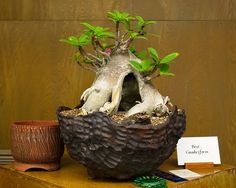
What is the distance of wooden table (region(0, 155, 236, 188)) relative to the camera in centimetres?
110

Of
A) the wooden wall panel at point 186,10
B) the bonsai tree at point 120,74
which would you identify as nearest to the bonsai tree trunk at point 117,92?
the bonsai tree at point 120,74

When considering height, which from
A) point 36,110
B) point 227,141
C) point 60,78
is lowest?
point 227,141

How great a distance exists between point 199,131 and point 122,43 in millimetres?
691

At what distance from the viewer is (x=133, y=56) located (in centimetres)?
122

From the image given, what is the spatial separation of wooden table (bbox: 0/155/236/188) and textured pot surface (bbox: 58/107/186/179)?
42mm

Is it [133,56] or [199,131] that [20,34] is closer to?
[133,56]

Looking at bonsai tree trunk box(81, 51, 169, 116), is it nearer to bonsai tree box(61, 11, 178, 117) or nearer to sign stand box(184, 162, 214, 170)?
bonsai tree box(61, 11, 178, 117)

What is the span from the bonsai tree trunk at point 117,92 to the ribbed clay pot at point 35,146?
13 centimetres

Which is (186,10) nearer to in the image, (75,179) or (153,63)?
(153,63)

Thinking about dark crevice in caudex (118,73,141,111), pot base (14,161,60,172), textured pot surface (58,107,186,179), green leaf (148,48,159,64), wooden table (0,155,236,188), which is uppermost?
green leaf (148,48,159,64)

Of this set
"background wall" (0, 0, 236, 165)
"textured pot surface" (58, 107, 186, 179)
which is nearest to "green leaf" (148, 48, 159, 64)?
"textured pot surface" (58, 107, 186, 179)

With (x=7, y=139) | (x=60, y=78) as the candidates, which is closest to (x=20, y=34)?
(x=60, y=78)

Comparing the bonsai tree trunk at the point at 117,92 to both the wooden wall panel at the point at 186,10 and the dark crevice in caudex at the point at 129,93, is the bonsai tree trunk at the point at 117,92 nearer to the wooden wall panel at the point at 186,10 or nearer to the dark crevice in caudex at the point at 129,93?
the dark crevice in caudex at the point at 129,93

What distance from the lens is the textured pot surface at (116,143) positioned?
3.46 feet
